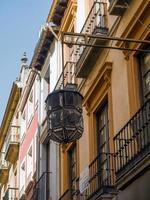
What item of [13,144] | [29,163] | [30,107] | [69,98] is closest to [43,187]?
[29,163]

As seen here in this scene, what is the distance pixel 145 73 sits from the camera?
11.1 meters

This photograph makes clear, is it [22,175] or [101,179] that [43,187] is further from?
[101,179]

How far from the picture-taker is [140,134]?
32.0 feet

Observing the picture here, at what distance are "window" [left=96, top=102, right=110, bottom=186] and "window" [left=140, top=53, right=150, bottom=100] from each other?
174cm

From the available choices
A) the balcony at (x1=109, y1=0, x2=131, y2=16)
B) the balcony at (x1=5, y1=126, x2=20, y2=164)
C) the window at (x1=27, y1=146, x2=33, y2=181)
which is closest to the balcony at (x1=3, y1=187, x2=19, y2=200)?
the balcony at (x1=5, y1=126, x2=20, y2=164)

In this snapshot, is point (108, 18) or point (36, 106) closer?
point (108, 18)

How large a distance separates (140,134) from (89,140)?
13.3 ft

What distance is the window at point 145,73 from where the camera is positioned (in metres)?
10.9

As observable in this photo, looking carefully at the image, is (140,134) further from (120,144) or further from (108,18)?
(108,18)

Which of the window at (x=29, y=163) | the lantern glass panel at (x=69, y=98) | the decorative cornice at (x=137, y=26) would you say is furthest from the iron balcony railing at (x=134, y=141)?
the window at (x=29, y=163)

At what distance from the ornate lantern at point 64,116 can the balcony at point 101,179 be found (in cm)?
252

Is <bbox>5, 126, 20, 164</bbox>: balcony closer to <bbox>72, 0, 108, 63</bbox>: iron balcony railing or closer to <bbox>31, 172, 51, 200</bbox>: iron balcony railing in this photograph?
<bbox>31, 172, 51, 200</bbox>: iron balcony railing

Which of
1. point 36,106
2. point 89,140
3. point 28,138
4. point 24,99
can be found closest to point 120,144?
point 89,140

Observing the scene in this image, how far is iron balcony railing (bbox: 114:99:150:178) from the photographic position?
933cm
